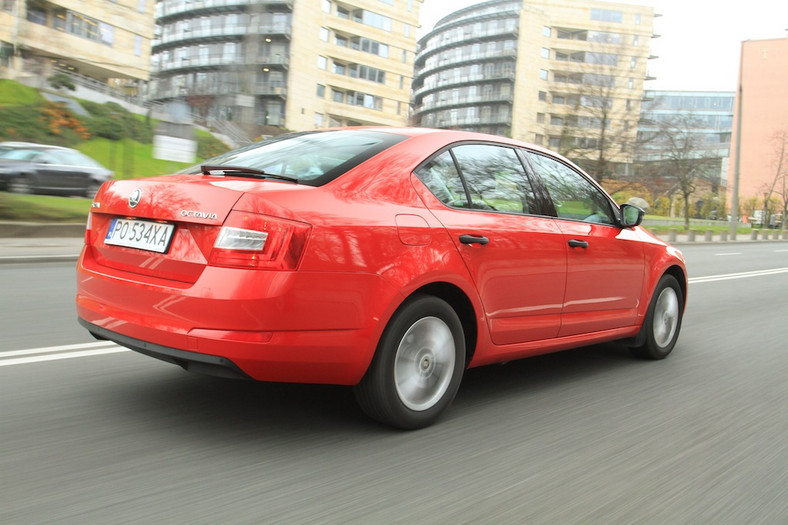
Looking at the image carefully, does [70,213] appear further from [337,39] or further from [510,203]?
[337,39]

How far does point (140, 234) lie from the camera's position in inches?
131

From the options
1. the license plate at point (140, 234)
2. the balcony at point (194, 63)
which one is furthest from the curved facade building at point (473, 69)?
the license plate at point (140, 234)

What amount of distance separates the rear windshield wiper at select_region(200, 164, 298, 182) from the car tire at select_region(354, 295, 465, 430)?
33.0 inches

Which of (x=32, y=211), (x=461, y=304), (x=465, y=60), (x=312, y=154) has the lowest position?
(x=461, y=304)

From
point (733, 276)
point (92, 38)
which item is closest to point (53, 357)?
point (733, 276)

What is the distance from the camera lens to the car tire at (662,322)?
17.8 feet

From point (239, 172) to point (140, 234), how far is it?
0.54 meters

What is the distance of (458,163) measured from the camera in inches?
153

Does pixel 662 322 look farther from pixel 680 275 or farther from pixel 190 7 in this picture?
pixel 190 7

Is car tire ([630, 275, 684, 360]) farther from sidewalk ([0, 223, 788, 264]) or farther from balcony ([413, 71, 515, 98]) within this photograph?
balcony ([413, 71, 515, 98])

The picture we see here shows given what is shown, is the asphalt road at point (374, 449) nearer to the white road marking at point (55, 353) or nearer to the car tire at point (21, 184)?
the white road marking at point (55, 353)

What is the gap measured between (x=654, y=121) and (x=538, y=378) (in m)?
36.3

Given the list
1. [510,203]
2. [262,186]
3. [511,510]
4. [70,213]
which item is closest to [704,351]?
[510,203]

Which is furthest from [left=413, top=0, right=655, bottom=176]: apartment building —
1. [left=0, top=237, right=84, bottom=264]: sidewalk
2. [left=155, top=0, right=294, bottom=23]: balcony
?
[left=0, top=237, right=84, bottom=264]: sidewalk
